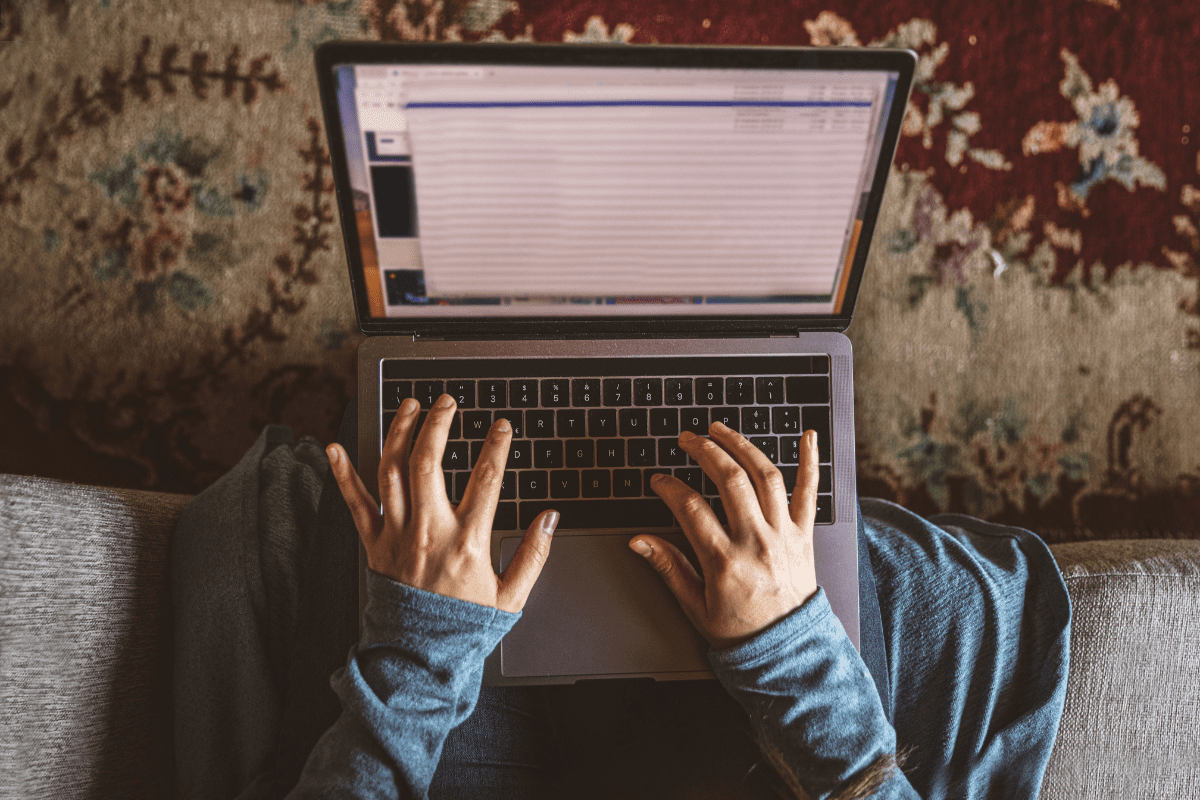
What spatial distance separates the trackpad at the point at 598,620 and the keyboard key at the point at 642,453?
8 centimetres

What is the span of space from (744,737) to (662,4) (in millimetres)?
1137

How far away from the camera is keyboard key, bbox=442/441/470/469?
71 centimetres

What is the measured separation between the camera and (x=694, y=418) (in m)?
0.72

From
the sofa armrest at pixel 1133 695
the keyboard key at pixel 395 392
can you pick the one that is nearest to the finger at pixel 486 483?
the keyboard key at pixel 395 392

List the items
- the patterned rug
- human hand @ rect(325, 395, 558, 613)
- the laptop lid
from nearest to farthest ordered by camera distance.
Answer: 1. the laptop lid
2. human hand @ rect(325, 395, 558, 613)
3. the patterned rug

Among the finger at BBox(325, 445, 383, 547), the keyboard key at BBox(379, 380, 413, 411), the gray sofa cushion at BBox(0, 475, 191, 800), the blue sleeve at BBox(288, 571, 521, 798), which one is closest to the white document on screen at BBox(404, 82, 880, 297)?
the keyboard key at BBox(379, 380, 413, 411)

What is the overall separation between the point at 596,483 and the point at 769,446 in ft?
0.63

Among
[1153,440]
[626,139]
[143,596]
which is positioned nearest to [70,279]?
[143,596]

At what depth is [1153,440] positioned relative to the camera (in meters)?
1.13

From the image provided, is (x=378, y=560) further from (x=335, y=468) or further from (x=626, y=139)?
(x=626, y=139)

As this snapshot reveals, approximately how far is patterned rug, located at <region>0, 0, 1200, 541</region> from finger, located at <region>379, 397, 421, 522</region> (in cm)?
47

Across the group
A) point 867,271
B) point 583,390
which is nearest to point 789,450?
point 583,390

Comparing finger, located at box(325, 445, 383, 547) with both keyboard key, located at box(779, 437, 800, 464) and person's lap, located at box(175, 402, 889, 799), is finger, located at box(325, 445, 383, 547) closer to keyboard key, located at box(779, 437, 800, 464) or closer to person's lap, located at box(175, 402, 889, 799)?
person's lap, located at box(175, 402, 889, 799)

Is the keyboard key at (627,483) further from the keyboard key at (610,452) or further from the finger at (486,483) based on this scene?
the finger at (486,483)
